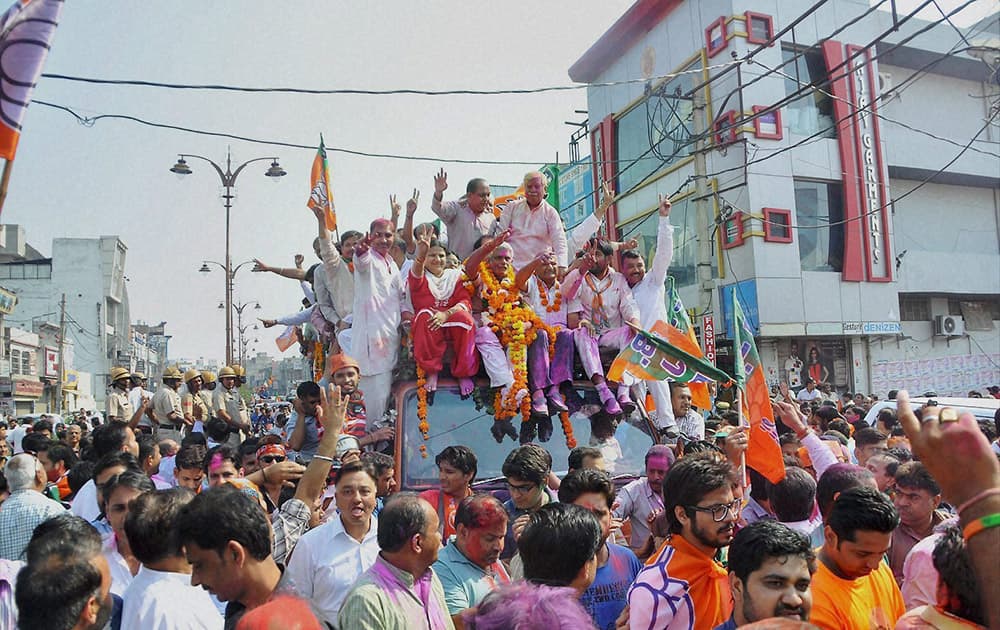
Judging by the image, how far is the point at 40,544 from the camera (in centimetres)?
243

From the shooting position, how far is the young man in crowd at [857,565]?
266cm

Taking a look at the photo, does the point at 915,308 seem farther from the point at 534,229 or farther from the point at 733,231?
the point at 534,229

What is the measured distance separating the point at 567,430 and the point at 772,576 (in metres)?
2.93

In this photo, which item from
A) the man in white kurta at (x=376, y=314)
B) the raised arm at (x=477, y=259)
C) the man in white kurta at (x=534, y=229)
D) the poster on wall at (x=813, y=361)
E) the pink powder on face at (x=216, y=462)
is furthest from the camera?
the poster on wall at (x=813, y=361)

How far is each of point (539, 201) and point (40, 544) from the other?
5.32m

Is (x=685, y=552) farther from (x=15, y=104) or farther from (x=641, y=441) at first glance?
(x=15, y=104)

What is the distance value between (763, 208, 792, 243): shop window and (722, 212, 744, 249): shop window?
67 cm

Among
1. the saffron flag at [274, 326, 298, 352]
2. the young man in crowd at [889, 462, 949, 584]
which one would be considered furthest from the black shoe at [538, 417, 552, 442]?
the saffron flag at [274, 326, 298, 352]

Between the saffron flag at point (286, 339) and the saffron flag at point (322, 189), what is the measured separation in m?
2.33

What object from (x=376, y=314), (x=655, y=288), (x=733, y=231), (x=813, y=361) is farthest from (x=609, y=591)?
(x=813, y=361)

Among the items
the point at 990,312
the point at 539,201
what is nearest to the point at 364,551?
the point at 539,201

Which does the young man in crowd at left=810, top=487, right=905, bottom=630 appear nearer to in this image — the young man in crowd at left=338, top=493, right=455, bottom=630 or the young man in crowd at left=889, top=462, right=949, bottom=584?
the young man in crowd at left=889, top=462, right=949, bottom=584

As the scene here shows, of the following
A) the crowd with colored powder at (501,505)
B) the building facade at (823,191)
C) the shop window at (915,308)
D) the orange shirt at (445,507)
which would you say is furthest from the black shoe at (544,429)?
the shop window at (915,308)

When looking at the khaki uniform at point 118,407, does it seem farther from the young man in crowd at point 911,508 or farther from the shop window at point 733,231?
the shop window at point 733,231
